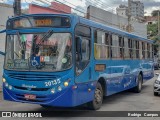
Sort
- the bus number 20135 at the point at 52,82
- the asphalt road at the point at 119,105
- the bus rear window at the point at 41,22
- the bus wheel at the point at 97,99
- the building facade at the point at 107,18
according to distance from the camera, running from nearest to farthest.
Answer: the bus number 20135 at the point at 52,82 < the bus rear window at the point at 41,22 < the bus wheel at the point at 97,99 < the asphalt road at the point at 119,105 < the building facade at the point at 107,18

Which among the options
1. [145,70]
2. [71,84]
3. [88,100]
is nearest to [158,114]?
[88,100]

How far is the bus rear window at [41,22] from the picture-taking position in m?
9.77

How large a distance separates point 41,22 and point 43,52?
0.93 m

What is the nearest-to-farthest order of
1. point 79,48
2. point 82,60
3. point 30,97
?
point 30,97 < point 79,48 < point 82,60

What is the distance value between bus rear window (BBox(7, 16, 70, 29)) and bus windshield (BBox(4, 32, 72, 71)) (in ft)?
0.98

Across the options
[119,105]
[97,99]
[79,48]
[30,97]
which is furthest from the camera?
[119,105]

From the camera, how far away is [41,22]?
32.6 ft

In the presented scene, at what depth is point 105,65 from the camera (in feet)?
39.6

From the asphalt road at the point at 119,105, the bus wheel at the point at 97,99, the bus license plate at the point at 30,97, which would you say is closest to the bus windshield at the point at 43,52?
the bus license plate at the point at 30,97

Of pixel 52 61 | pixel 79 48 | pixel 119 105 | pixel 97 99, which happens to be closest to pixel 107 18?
pixel 119 105

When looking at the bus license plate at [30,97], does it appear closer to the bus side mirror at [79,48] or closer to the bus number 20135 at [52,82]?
the bus number 20135 at [52,82]

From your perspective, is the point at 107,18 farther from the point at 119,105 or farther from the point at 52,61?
the point at 52,61

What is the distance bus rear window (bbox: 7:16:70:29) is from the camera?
977 centimetres

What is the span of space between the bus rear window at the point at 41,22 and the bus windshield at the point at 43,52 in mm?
298
